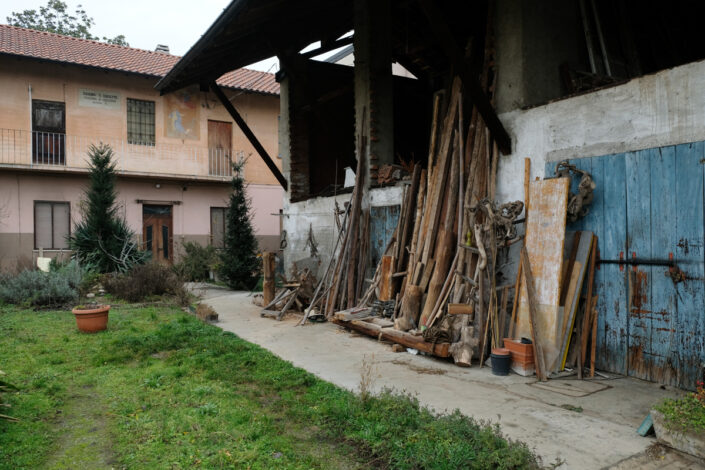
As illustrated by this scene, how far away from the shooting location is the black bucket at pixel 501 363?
5082 mm

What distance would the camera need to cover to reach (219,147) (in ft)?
65.5

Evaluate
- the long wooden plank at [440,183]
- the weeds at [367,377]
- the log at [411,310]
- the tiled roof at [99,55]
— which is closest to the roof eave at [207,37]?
the long wooden plank at [440,183]

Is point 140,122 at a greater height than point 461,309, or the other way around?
point 140,122

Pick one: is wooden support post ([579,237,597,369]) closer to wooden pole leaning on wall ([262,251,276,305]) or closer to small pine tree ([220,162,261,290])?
wooden pole leaning on wall ([262,251,276,305])

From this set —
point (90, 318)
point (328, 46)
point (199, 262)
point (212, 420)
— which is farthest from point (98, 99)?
point (212, 420)

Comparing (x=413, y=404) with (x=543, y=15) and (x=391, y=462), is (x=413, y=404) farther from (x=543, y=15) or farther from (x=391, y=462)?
(x=543, y=15)

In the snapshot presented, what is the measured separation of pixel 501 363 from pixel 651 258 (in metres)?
1.81

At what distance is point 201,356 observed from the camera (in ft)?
19.4

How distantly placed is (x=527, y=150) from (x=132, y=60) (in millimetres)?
17835

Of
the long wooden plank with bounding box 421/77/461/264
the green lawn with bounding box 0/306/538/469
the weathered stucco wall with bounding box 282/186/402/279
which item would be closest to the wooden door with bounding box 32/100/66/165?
the weathered stucco wall with bounding box 282/186/402/279

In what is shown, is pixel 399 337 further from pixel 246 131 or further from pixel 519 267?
pixel 246 131

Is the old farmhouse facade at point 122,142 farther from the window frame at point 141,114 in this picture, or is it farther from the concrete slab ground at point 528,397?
the concrete slab ground at point 528,397

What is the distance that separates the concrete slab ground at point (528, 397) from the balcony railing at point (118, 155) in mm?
13608

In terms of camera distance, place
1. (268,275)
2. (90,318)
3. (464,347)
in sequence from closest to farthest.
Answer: (464,347) < (90,318) < (268,275)
